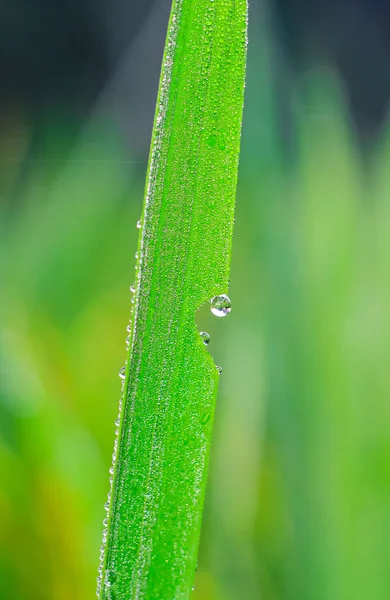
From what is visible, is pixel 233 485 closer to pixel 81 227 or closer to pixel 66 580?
pixel 66 580

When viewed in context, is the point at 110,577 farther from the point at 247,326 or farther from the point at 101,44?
the point at 101,44

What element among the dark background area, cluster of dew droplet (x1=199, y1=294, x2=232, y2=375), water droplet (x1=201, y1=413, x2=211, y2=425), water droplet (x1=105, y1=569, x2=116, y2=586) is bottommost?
water droplet (x1=105, y1=569, x2=116, y2=586)

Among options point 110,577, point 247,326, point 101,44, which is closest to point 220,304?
point 110,577

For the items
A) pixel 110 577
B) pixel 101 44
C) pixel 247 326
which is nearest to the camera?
pixel 110 577

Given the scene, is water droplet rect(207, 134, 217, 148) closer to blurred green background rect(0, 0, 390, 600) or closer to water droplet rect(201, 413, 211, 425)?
water droplet rect(201, 413, 211, 425)

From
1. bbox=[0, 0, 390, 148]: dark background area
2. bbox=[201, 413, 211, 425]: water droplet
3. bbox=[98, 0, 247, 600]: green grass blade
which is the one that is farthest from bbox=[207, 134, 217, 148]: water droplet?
bbox=[0, 0, 390, 148]: dark background area

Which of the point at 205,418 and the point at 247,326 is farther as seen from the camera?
the point at 247,326

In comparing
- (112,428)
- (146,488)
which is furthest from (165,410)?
(112,428)
